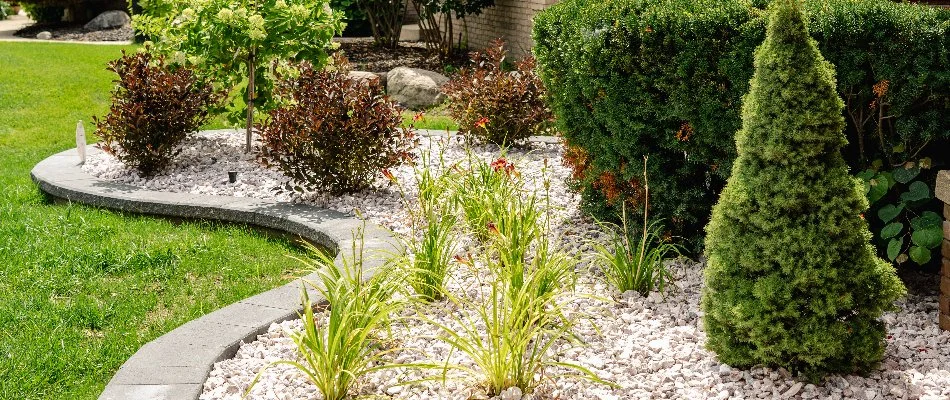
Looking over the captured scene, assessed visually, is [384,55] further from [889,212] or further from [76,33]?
[889,212]

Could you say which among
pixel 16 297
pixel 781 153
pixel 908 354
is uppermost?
pixel 781 153

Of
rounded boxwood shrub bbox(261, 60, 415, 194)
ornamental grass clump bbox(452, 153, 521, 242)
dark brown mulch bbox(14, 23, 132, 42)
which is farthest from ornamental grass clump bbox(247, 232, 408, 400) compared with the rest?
dark brown mulch bbox(14, 23, 132, 42)

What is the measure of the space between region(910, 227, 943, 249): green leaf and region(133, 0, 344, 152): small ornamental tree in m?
4.52

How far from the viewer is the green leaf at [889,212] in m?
4.33

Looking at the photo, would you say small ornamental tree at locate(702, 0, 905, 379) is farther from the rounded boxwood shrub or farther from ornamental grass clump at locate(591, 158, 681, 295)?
the rounded boxwood shrub

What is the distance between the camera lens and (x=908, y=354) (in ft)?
13.4

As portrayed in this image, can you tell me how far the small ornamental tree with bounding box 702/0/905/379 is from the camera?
11.7ft

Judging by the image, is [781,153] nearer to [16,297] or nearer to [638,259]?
[638,259]

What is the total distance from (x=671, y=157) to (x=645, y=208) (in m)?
0.29

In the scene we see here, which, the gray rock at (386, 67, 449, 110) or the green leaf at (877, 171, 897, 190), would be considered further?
the gray rock at (386, 67, 449, 110)

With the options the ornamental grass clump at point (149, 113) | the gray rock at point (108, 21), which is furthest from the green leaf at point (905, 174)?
the gray rock at point (108, 21)


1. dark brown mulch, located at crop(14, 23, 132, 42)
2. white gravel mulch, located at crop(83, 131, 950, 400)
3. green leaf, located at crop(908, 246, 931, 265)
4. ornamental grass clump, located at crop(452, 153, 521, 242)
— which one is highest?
green leaf, located at crop(908, 246, 931, 265)

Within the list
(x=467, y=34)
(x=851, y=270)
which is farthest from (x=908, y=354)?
(x=467, y=34)

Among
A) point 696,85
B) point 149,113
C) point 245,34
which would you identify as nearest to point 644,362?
point 696,85
